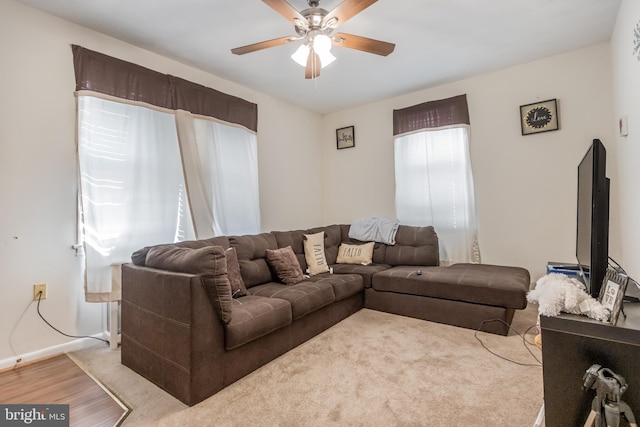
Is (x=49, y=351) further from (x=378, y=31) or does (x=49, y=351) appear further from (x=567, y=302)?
(x=378, y=31)

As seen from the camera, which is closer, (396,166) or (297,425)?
(297,425)

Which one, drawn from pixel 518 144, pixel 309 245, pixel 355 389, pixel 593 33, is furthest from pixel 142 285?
pixel 593 33

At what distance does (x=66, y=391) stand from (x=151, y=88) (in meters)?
2.46

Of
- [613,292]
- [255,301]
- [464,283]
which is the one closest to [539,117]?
[464,283]

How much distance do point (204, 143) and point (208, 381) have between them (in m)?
2.32

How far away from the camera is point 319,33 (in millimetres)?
2250

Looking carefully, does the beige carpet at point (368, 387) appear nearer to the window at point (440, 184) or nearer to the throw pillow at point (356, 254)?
the throw pillow at point (356, 254)

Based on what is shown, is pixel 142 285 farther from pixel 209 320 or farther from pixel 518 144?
pixel 518 144

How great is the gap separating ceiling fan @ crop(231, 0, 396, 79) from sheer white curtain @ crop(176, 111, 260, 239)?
1.15 metres

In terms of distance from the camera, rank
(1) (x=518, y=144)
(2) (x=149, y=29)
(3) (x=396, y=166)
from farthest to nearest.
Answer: (3) (x=396, y=166)
(1) (x=518, y=144)
(2) (x=149, y=29)

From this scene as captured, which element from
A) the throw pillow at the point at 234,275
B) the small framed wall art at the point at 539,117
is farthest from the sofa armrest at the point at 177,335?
the small framed wall art at the point at 539,117

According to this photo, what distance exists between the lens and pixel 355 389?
1891 mm

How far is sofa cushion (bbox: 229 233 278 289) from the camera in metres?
2.90

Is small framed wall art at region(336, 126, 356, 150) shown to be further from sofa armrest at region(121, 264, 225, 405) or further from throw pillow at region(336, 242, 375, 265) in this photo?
sofa armrest at region(121, 264, 225, 405)
